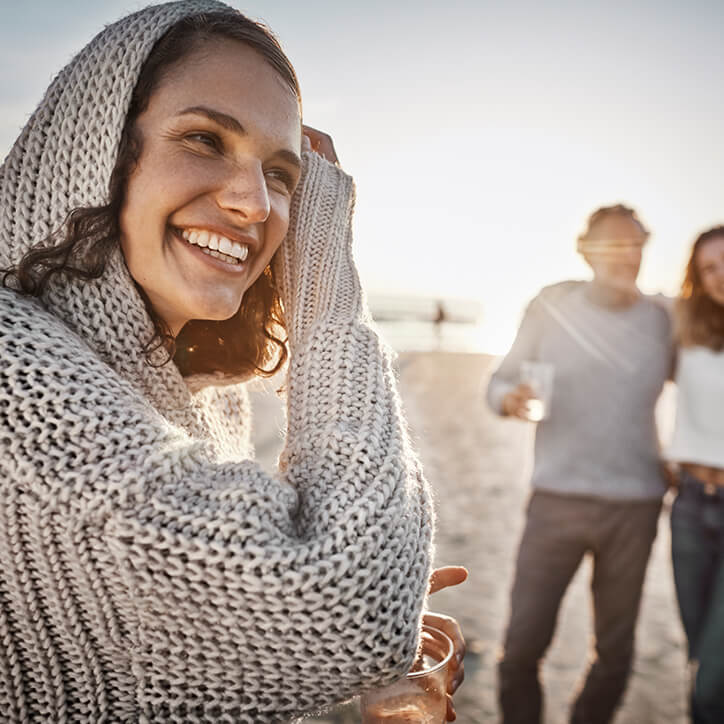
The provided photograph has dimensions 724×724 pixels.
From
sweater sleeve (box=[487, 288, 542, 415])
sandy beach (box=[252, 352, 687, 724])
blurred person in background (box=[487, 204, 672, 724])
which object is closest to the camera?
blurred person in background (box=[487, 204, 672, 724])

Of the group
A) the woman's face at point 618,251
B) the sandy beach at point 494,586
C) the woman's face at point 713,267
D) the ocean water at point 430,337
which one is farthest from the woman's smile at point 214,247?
the ocean water at point 430,337

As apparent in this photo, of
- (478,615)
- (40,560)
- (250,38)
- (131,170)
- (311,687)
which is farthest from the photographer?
(478,615)

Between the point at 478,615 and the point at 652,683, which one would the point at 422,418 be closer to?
the point at 478,615

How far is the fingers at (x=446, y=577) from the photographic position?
173 centimetres

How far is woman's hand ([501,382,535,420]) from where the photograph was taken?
3736 millimetres

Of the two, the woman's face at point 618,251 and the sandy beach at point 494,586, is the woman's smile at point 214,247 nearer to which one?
the sandy beach at point 494,586

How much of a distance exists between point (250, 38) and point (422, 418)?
8.73m

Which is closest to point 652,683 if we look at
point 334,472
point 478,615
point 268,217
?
point 478,615

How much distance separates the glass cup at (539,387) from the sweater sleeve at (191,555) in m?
2.44

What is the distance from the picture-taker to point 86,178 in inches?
59.9

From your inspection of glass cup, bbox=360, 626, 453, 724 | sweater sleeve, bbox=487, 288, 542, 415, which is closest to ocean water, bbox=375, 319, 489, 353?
sweater sleeve, bbox=487, 288, 542, 415

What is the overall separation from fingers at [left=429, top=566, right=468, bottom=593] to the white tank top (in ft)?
7.46

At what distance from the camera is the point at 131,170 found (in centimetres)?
159

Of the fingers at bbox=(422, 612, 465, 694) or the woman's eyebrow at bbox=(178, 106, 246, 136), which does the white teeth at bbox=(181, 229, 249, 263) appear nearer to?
the woman's eyebrow at bbox=(178, 106, 246, 136)
